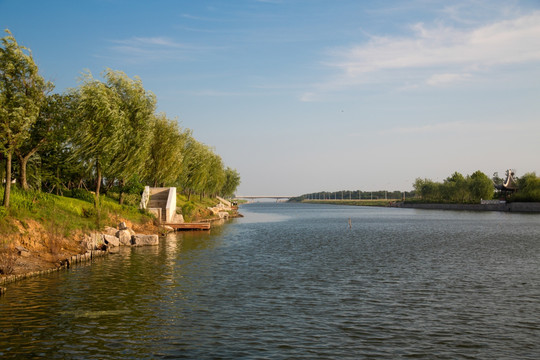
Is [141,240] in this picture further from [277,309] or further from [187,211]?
[187,211]

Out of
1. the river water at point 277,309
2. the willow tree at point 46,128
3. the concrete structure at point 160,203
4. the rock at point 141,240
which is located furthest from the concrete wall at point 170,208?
the river water at point 277,309

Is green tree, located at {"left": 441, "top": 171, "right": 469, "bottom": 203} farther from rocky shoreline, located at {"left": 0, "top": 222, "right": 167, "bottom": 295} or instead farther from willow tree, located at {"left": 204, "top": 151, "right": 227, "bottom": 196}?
rocky shoreline, located at {"left": 0, "top": 222, "right": 167, "bottom": 295}

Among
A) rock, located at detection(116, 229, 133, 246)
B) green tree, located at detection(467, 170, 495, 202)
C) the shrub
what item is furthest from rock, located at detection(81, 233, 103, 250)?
green tree, located at detection(467, 170, 495, 202)

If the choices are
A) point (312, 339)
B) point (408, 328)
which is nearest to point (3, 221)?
point (312, 339)

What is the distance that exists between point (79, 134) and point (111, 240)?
14568mm

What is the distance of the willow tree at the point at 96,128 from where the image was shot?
4744 cm

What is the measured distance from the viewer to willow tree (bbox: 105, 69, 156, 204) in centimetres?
5375

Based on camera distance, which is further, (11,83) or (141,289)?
(11,83)

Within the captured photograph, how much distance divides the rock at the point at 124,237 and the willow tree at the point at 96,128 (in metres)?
8.25

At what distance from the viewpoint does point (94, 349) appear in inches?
573

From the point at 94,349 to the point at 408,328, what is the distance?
11.3m

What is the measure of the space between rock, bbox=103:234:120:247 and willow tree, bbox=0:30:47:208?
896 cm

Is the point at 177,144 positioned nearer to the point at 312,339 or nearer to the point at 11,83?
the point at 11,83

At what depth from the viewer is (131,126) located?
55625mm
